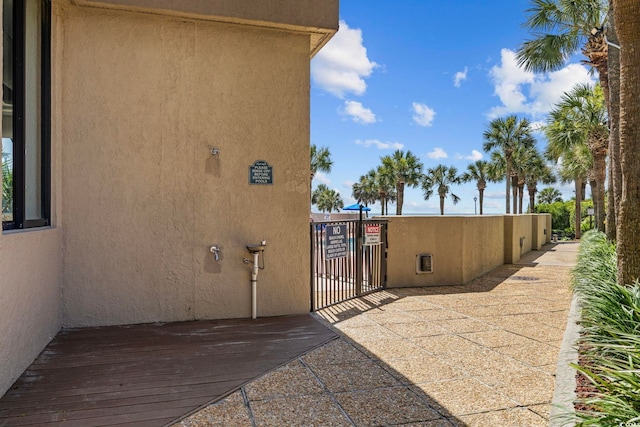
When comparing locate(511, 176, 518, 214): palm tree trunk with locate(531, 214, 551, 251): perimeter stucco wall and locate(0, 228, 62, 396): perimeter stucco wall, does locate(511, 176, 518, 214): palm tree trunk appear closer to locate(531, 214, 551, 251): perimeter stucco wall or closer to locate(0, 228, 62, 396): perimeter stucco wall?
locate(531, 214, 551, 251): perimeter stucco wall

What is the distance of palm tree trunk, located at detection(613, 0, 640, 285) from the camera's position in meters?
3.87

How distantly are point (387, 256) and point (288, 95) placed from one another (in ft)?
11.9

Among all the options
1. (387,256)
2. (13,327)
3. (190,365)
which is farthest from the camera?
(387,256)

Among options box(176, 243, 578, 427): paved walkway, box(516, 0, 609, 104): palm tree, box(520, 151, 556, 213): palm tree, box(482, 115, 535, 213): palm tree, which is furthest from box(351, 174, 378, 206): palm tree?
box(176, 243, 578, 427): paved walkway

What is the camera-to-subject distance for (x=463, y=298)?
699 cm

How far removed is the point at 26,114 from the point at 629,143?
5.72 metres

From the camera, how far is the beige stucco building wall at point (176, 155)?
5.00 m

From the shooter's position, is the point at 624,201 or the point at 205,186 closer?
the point at 624,201

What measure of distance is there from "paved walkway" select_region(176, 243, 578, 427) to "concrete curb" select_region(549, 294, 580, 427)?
0.27 m

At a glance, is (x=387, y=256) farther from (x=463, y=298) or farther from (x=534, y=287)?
(x=534, y=287)

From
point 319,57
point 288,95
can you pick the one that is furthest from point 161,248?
point 319,57

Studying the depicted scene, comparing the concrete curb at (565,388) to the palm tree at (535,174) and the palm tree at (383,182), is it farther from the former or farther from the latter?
the palm tree at (383,182)

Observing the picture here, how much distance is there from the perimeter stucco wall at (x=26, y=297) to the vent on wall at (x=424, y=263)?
230 inches

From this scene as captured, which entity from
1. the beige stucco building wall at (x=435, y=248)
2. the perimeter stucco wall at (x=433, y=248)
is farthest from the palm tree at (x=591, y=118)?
the perimeter stucco wall at (x=433, y=248)
